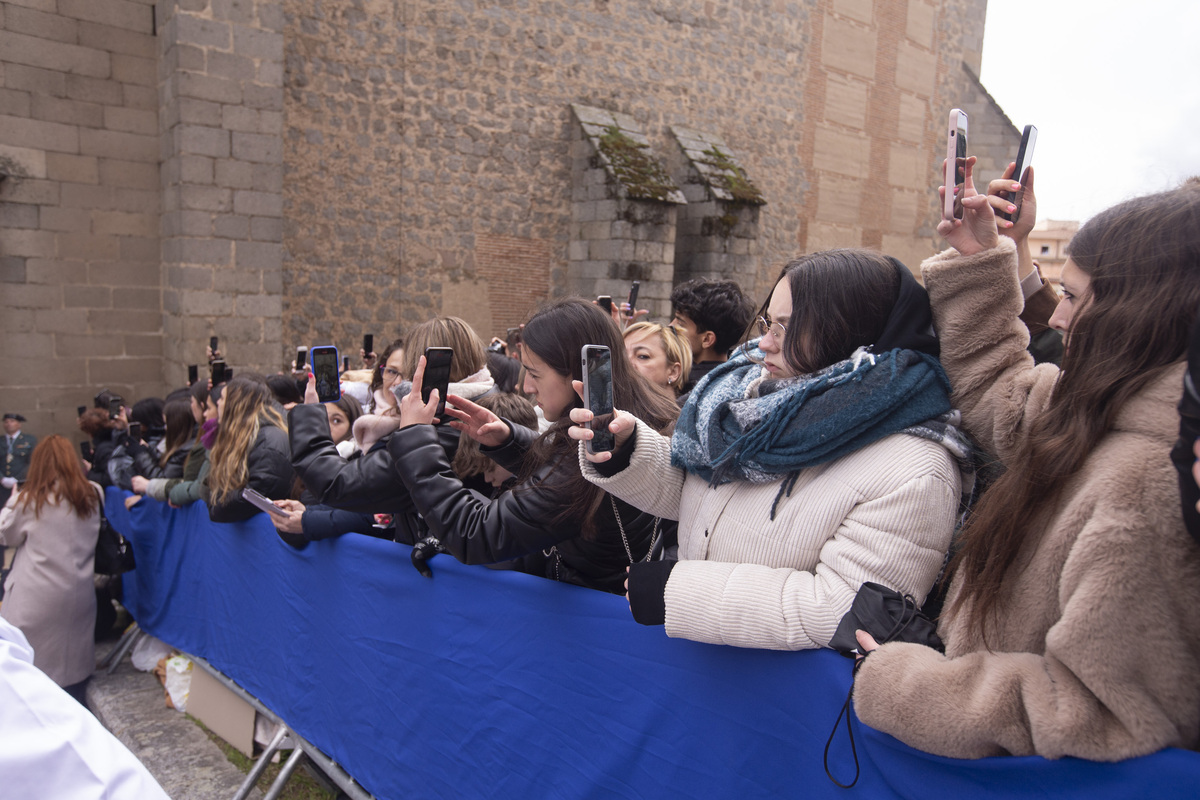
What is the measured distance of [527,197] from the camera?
10.8m

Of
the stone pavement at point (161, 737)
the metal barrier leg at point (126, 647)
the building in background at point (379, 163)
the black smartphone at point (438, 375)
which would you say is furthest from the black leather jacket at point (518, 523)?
the building in background at point (379, 163)

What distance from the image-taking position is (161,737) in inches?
158

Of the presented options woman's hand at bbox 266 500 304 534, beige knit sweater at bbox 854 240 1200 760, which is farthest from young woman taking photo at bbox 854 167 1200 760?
woman's hand at bbox 266 500 304 534

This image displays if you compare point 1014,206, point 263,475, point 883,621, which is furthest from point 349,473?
point 1014,206

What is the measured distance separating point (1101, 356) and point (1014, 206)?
2.34 feet

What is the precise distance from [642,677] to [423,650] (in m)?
0.97

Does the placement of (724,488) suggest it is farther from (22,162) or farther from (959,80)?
(959,80)

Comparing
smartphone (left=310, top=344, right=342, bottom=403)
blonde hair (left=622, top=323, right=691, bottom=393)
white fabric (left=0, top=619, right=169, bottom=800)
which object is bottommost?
white fabric (left=0, top=619, right=169, bottom=800)

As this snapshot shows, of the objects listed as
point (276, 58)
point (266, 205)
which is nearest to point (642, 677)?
point (266, 205)

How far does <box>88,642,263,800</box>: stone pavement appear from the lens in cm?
361

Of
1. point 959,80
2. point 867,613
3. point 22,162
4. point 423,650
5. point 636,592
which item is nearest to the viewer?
point 867,613

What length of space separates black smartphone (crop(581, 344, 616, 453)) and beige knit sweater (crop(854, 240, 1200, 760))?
0.76 metres

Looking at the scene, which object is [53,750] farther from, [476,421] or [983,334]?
[476,421]

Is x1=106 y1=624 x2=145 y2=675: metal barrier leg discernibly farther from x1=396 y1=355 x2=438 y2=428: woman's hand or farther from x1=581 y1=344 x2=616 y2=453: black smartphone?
x1=581 y1=344 x2=616 y2=453: black smartphone
